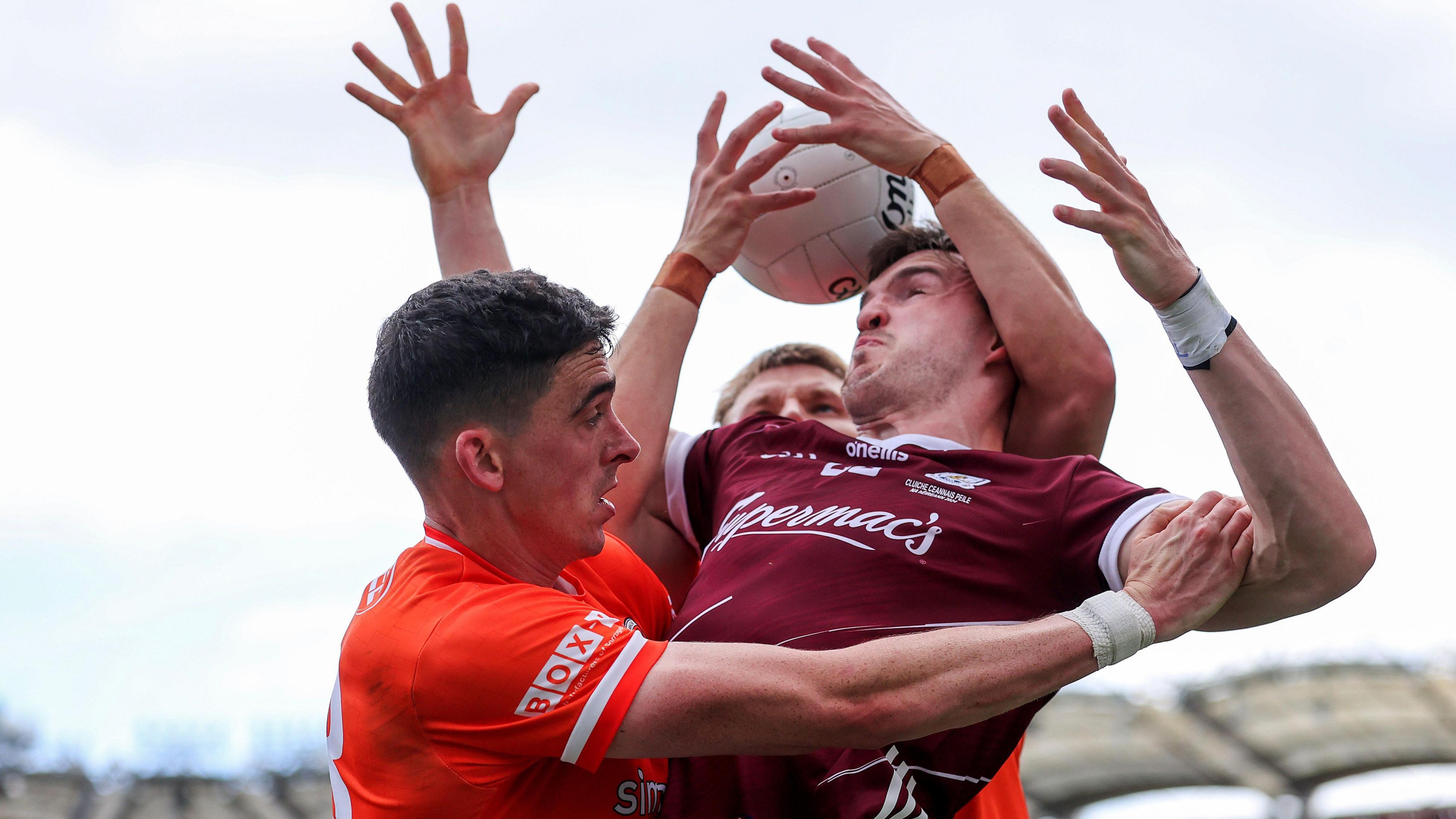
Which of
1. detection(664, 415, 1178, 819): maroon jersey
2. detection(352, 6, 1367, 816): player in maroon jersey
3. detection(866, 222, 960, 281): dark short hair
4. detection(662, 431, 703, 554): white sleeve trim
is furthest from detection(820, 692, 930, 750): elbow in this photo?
detection(866, 222, 960, 281): dark short hair

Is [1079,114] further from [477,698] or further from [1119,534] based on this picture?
[477,698]

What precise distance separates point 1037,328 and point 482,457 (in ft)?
6.64

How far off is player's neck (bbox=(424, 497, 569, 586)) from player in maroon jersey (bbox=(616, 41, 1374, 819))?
602 mm

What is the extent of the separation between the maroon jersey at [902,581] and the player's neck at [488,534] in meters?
0.59

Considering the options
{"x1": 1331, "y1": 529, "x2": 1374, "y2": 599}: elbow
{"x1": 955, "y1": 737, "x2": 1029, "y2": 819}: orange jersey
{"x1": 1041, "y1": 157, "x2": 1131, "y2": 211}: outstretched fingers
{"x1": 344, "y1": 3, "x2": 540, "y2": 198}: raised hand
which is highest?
{"x1": 344, "y1": 3, "x2": 540, "y2": 198}: raised hand

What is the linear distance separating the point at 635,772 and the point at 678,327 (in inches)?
67.6

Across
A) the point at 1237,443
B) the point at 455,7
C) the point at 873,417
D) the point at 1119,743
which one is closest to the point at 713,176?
the point at 873,417

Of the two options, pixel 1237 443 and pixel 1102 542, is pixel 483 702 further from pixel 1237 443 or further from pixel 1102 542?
pixel 1237 443

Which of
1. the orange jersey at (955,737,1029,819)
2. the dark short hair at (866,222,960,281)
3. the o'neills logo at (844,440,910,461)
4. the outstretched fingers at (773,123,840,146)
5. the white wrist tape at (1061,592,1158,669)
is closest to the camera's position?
the white wrist tape at (1061,592,1158,669)

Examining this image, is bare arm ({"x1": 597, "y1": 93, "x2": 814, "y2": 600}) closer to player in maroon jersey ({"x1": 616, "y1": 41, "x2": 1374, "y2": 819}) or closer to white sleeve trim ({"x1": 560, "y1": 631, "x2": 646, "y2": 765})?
player in maroon jersey ({"x1": 616, "y1": 41, "x2": 1374, "y2": 819})

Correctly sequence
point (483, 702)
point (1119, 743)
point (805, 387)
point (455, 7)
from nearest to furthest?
point (483, 702) → point (455, 7) → point (805, 387) → point (1119, 743)

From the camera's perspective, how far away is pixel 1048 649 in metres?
2.51

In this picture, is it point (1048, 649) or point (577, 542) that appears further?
point (577, 542)

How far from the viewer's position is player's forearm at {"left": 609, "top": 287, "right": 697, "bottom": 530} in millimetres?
3973
